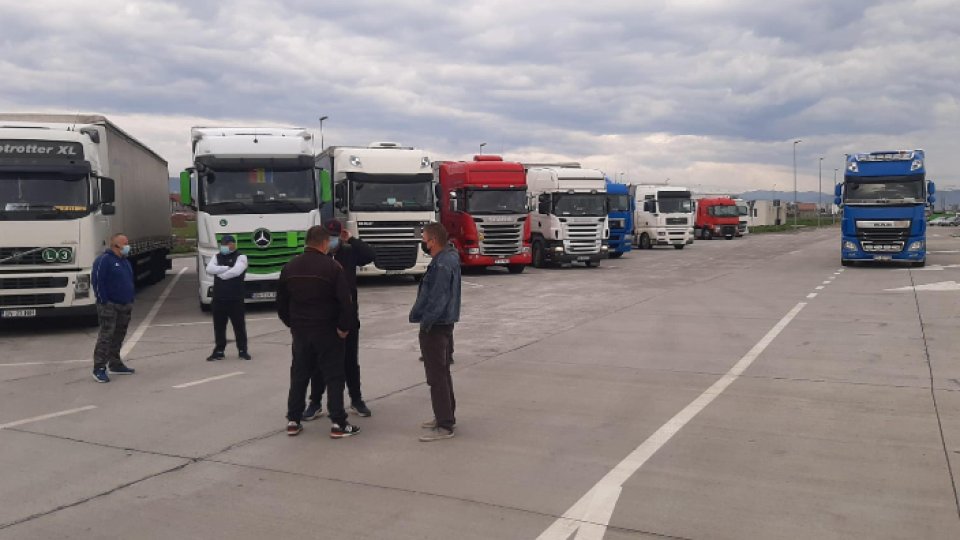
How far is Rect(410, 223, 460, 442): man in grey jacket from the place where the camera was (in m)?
6.94

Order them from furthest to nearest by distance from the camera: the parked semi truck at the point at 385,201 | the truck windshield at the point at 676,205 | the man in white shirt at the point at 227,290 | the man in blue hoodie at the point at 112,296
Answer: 1. the truck windshield at the point at 676,205
2. the parked semi truck at the point at 385,201
3. the man in white shirt at the point at 227,290
4. the man in blue hoodie at the point at 112,296

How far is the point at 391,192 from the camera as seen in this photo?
70.7ft

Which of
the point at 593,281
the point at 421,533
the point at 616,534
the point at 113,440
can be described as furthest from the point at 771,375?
the point at 593,281

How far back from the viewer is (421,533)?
482 cm

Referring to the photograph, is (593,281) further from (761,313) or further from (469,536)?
(469,536)

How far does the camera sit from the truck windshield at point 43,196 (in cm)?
1341

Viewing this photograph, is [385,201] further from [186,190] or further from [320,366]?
[320,366]

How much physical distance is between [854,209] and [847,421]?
1976 centimetres

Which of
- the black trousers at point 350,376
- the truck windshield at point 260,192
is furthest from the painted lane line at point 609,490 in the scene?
the truck windshield at point 260,192

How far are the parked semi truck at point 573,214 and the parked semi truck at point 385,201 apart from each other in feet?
22.3

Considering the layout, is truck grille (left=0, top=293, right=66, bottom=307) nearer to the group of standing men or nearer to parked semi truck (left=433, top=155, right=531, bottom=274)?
the group of standing men

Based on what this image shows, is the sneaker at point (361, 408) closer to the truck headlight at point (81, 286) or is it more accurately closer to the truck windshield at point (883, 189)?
the truck headlight at point (81, 286)

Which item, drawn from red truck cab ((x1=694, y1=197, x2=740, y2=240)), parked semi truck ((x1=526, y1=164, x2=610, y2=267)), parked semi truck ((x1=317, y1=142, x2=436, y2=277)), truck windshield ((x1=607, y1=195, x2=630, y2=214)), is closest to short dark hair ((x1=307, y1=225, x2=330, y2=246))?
parked semi truck ((x1=317, y1=142, x2=436, y2=277))

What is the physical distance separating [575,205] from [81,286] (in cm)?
1727
